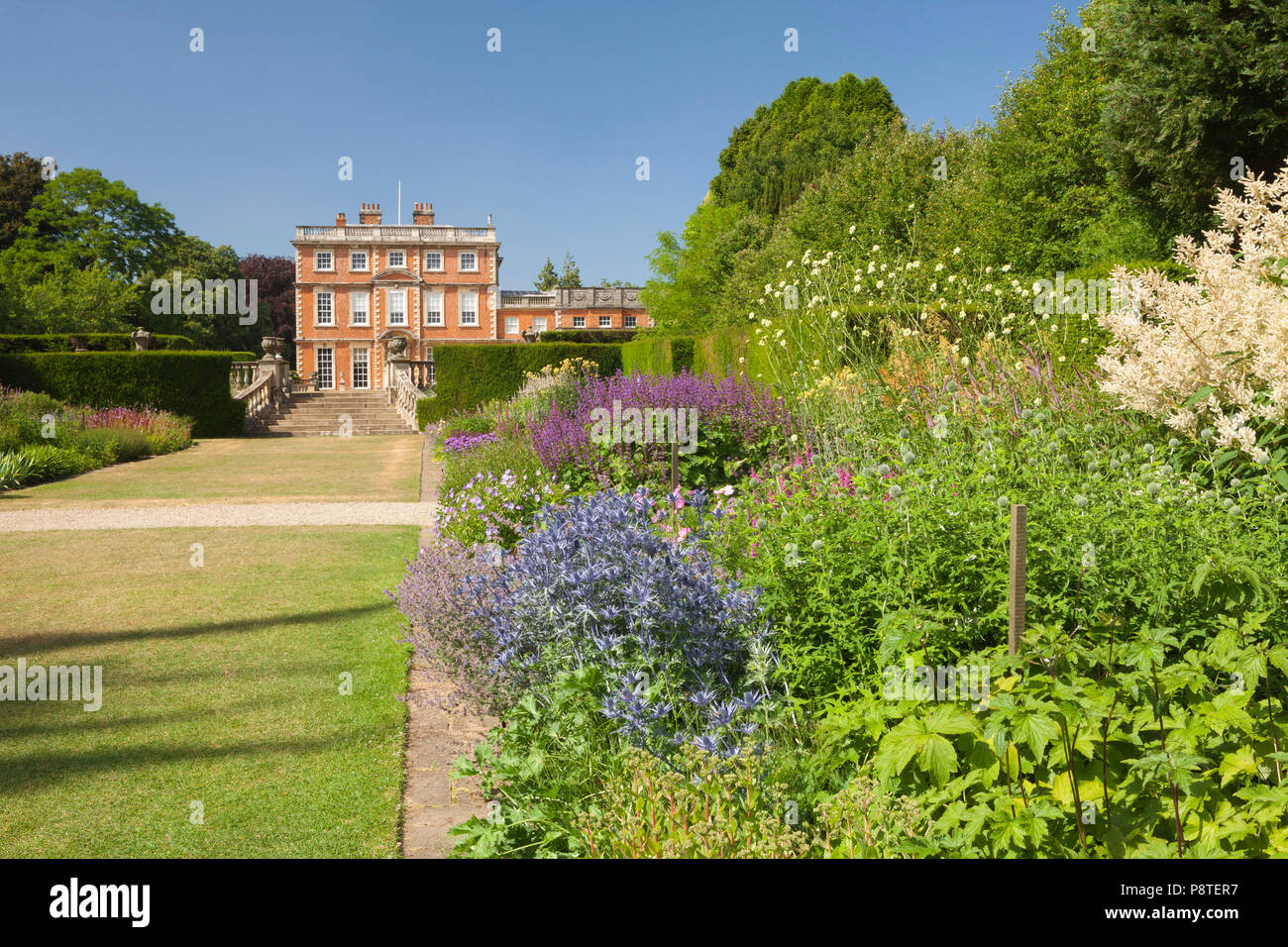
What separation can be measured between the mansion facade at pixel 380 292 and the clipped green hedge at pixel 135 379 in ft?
93.5

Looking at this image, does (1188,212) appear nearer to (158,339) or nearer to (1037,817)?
(1037,817)

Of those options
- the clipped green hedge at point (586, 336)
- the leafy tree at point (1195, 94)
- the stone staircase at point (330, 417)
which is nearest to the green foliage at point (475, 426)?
the leafy tree at point (1195, 94)

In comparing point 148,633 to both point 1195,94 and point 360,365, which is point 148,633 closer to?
point 1195,94

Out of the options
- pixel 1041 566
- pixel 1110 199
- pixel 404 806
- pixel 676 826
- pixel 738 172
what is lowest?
pixel 404 806

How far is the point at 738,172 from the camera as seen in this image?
40.3 metres

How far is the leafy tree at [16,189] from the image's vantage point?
41.4 meters

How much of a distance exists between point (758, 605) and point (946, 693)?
2.33ft

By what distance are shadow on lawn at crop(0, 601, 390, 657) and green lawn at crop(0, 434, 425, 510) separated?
5575 millimetres

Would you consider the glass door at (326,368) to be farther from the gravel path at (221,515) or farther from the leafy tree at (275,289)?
the gravel path at (221,515)

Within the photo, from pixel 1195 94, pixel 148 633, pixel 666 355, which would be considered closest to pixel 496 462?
pixel 148 633

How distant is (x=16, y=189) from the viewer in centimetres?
4175

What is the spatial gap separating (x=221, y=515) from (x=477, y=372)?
558 inches
